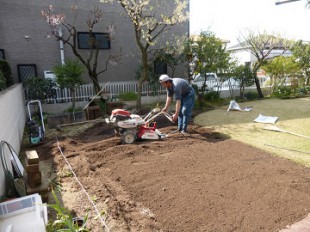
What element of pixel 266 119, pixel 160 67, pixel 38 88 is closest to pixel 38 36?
pixel 38 88

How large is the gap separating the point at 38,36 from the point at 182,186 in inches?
374

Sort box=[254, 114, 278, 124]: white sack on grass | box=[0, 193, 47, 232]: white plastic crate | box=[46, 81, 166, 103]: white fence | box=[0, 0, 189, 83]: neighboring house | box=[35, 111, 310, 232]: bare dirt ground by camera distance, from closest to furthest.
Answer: box=[0, 193, 47, 232]: white plastic crate
box=[35, 111, 310, 232]: bare dirt ground
box=[254, 114, 278, 124]: white sack on grass
box=[0, 0, 189, 83]: neighboring house
box=[46, 81, 166, 103]: white fence

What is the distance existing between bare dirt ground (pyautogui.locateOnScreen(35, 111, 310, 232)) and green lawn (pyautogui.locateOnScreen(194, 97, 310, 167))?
53 centimetres

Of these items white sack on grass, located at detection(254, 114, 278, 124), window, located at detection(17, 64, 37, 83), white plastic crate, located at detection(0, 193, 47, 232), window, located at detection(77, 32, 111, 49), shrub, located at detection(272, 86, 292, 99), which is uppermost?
window, located at detection(77, 32, 111, 49)

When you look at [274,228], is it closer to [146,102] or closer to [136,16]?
[136,16]

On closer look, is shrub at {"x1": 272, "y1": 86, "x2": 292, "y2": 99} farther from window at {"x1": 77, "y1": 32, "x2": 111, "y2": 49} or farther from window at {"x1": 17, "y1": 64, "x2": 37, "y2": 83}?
window at {"x1": 17, "y1": 64, "x2": 37, "y2": 83}

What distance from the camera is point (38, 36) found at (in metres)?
10.2

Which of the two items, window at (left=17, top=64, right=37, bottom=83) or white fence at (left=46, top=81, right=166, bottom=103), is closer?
window at (left=17, top=64, right=37, bottom=83)

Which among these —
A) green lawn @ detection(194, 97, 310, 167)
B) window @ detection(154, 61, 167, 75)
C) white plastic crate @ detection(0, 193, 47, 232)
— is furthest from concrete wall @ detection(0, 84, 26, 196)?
window @ detection(154, 61, 167, 75)

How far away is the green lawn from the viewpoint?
16.7 ft

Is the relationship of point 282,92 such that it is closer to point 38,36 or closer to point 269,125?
point 269,125

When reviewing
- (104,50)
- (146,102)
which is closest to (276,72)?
(146,102)

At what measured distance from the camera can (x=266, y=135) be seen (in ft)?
20.2

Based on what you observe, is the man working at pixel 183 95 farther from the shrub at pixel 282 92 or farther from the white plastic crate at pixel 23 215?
the shrub at pixel 282 92
